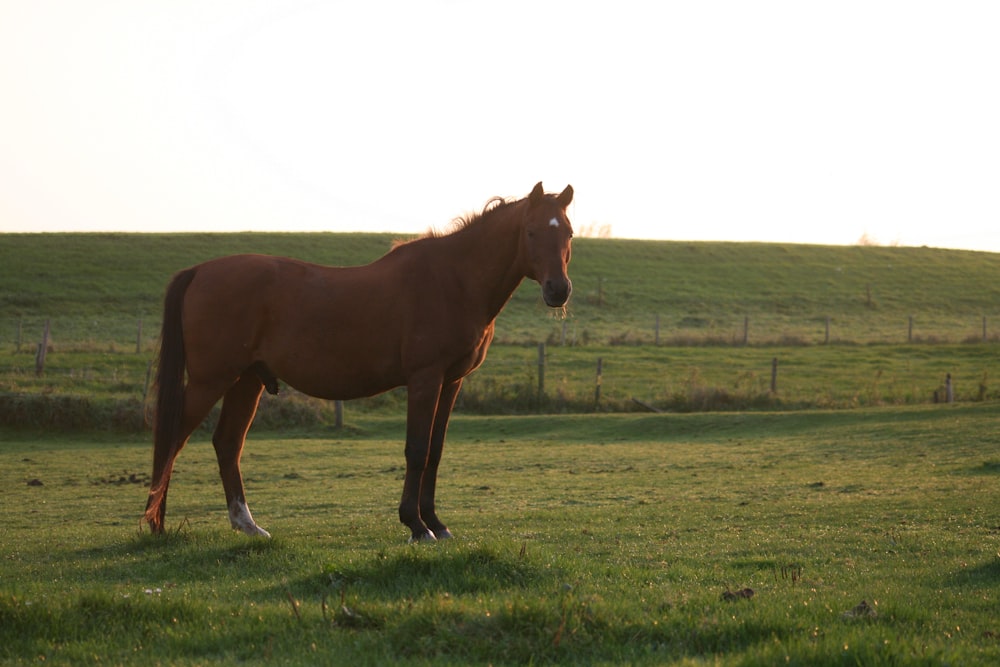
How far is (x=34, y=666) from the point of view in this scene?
4.62 metres

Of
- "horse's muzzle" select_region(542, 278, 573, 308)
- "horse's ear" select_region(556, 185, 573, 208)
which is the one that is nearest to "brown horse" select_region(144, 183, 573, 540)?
"horse's ear" select_region(556, 185, 573, 208)

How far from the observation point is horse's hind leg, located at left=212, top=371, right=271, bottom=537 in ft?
30.9

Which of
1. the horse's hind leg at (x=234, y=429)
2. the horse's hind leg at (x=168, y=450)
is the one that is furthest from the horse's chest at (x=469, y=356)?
the horse's hind leg at (x=168, y=450)

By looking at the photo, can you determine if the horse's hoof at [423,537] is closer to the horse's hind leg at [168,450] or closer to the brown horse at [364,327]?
the brown horse at [364,327]

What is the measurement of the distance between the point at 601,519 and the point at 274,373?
12.5 ft

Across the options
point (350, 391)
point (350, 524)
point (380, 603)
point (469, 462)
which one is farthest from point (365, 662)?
point (469, 462)

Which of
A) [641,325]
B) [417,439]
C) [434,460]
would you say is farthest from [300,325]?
[641,325]

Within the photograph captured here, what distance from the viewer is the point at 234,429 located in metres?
9.62

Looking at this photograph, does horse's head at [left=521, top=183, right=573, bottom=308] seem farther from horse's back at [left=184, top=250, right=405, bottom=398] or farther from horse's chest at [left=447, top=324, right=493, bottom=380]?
horse's back at [left=184, top=250, right=405, bottom=398]

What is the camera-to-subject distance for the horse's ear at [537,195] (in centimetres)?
850

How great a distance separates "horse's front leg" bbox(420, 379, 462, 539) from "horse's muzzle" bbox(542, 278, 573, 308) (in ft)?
4.54

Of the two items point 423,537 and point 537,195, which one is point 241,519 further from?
point 537,195

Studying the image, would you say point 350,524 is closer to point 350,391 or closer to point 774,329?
point 350,391

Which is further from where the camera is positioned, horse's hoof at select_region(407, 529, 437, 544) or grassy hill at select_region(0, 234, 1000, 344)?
grassy hill at select_region(0, 234, 1000, 344)
